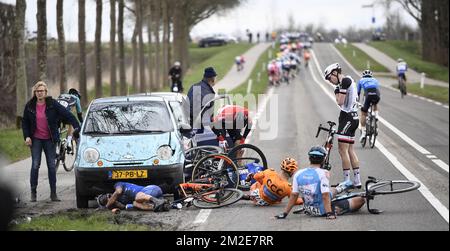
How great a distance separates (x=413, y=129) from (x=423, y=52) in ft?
153

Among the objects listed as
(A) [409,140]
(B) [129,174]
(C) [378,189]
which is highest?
(B) [129,174]

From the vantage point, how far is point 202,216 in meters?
12.1

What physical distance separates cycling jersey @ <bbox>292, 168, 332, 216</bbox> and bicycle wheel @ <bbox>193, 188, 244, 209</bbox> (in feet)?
4.40

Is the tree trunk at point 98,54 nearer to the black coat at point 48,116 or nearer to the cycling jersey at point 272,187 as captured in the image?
the black coat at point 48,116

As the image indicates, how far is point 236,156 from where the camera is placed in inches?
555

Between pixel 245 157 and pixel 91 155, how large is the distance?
2.55 metres

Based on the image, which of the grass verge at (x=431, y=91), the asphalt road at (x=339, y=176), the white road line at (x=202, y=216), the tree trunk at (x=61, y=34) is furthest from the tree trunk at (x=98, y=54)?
the white road line at (x=202, y=216)

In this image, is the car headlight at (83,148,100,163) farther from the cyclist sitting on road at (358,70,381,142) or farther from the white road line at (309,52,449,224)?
the white road line at (309,52,449,224)

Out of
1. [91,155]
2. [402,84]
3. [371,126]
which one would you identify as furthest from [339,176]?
[402,84]

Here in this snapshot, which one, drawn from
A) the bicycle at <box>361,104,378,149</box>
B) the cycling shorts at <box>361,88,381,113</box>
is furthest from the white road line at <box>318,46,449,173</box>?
the bicycle at <box>361,104,378,149</box>

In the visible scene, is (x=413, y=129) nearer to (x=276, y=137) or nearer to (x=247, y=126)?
(x=276, y=137)

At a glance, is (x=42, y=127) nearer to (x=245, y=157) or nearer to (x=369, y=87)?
(x=245, y=157)

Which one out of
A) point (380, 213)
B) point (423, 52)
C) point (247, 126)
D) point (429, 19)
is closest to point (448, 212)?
point (380, 213)
